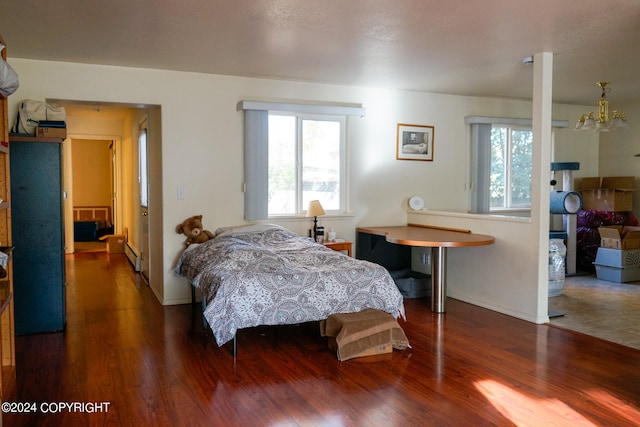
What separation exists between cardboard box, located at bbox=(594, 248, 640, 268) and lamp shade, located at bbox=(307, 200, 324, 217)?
351 cm

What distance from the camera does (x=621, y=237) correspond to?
602cm

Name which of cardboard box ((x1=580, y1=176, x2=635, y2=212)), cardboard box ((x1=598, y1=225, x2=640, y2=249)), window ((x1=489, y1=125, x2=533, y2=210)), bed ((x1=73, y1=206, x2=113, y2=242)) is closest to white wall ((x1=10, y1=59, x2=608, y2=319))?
window ((x1=489, y1=125, x2=533, y2=210))

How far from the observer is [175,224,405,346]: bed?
3.39m

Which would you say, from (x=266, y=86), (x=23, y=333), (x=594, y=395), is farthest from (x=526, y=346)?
(x=23, y=333)

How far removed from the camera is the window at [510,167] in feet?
21.7

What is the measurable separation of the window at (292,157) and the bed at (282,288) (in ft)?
3.68

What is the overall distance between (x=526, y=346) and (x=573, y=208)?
315 centimetres

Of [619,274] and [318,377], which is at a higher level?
[619,274]

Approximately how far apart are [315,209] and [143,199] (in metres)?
2.53

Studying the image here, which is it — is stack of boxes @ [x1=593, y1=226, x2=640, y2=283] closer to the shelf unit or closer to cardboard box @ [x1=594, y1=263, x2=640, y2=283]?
cardboard box @ [x1=594, y1=263, x2=640, y2=283]

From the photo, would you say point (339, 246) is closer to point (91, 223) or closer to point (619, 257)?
point (619, 257)

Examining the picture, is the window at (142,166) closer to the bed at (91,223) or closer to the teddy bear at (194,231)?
the teddy bear at (194,231)

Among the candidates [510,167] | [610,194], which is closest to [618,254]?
[610,194]

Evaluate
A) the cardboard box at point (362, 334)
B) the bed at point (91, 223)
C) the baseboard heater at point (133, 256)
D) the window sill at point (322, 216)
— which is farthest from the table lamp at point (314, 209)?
the bed at point (91, 223)
